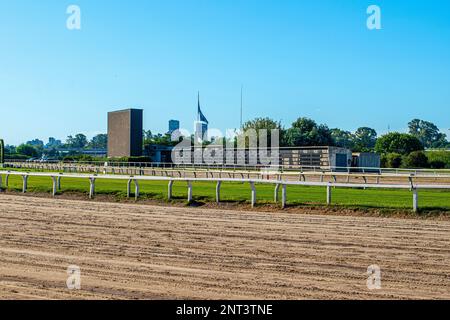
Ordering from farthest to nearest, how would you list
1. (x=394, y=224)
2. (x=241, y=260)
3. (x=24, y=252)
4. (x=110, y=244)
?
(x=394, y=224), (x=110, y=244), (x=24, y=252), (x=241, y=260)

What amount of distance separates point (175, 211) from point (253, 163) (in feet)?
111

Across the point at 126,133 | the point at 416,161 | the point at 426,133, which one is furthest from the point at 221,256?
the point at 426,133

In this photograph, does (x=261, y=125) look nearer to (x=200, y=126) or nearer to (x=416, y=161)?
(x=200, y=126)

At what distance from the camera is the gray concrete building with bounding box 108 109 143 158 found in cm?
7662

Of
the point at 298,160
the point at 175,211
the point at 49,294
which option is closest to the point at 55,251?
the point at 49,294

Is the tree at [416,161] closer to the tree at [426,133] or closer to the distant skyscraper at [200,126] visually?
the distant skyscraper at [200,126]

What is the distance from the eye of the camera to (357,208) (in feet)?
47.3

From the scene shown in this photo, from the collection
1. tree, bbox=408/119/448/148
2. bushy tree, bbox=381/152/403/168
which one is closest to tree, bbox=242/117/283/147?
bushy tree, bbox=381/152/403/168

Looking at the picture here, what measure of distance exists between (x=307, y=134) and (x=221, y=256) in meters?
67.7

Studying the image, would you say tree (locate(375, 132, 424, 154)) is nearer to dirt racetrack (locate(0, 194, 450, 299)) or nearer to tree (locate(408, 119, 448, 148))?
dirt racetrack (locate(0, 194, 450, 299))

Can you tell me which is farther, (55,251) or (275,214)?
(275,214)

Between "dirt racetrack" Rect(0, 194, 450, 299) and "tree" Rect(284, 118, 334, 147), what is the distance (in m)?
60.7


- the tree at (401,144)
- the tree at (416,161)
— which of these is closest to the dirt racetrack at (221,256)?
the tree at (416,161)
